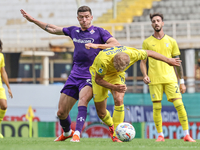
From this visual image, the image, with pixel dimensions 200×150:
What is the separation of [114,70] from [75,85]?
72cm

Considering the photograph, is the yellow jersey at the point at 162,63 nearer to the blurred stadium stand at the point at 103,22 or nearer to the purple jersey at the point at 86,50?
the purple jersey at the point at 86,50

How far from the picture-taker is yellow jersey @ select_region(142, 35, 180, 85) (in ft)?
22.5

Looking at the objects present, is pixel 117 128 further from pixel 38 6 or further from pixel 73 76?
pixel 38 6

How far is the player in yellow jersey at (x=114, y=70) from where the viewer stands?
5102 mm

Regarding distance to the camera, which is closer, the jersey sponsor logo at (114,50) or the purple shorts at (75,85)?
the jersey sponsor logo at (114,50)

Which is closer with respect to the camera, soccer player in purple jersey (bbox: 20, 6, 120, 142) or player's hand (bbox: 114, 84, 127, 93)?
player's hand (bbox: 114, 84, 127, 93)

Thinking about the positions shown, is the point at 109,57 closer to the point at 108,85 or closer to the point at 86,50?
the point at 108,85

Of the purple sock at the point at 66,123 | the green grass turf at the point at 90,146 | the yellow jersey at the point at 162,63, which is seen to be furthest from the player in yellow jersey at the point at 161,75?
the purple sock at the point at 66,123

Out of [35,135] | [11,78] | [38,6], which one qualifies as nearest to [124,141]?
[35,135]

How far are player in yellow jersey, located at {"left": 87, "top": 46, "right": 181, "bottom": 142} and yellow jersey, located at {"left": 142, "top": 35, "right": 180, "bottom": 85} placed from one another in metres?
1.29

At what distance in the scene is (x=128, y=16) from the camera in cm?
2008

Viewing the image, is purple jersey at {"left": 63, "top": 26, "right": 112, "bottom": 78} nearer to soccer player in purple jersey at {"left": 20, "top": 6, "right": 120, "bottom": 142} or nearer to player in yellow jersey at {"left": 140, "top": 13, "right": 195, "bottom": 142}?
soccer player in purple jersey at {"left": 20, "top": 6, "right": 120, "bottom": 142}

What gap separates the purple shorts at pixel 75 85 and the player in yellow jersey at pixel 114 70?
160 millimetres

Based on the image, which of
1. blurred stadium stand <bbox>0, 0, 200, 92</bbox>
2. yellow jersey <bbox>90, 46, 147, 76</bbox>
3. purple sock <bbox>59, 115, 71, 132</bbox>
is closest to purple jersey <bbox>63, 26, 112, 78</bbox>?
yellow jersey <bbox>90, 46, 147, 76</bbox>
